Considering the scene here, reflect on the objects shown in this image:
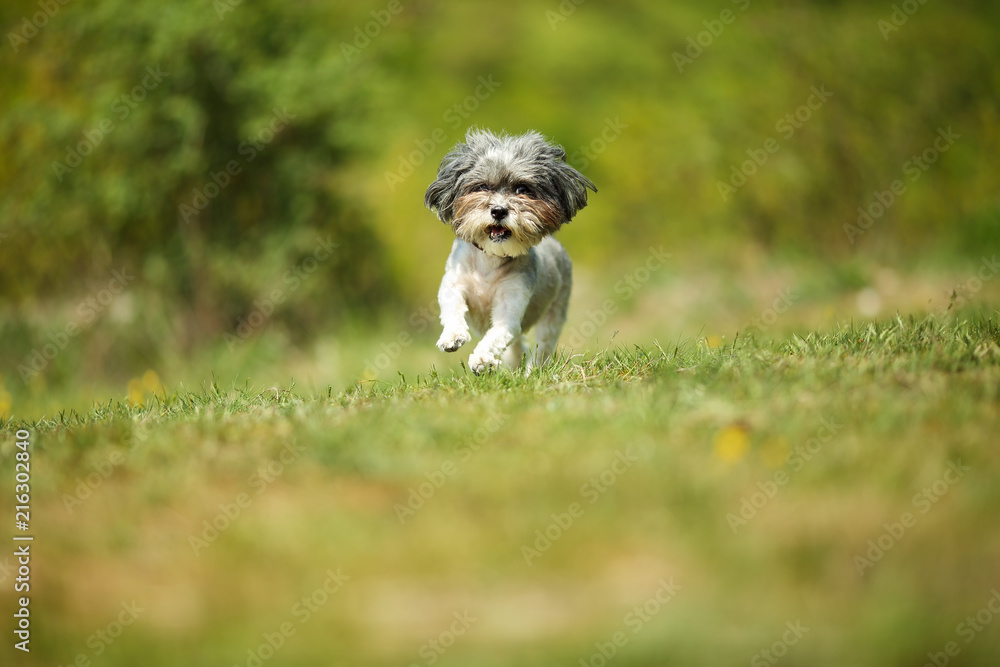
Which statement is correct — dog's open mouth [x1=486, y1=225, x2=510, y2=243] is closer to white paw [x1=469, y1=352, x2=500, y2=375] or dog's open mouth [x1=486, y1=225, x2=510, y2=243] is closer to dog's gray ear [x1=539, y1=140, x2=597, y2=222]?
dog's gray ear [x1=539, y1=140, x2=597, y2=222]

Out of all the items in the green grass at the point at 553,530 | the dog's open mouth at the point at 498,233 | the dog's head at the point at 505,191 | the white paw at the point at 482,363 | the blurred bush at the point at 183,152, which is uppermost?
the blurred bush at the point at 183,152

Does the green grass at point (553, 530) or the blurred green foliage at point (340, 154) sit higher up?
the blurred green foliage at point (340, 154)

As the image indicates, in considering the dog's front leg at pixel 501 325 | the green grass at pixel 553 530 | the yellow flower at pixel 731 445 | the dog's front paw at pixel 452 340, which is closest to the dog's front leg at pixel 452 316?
the dog's front paw at pixel 452 340

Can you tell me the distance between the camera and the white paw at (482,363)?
200 inches

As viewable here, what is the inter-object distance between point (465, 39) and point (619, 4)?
5798 millimetres

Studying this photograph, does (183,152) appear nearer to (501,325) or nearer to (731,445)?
(501,325)

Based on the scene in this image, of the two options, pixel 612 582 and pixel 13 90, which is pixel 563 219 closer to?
pixel 612 582

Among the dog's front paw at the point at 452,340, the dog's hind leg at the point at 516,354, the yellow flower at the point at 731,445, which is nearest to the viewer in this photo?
the yellow flower at the point at 731,445

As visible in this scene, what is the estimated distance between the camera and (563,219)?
5.77m

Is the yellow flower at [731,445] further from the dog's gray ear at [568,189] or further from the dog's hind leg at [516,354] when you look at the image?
the dog's hind leg at [516,354]

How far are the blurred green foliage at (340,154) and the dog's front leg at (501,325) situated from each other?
5675mm

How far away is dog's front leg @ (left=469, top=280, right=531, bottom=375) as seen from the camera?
511cm

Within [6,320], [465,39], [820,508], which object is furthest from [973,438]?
[465,39]

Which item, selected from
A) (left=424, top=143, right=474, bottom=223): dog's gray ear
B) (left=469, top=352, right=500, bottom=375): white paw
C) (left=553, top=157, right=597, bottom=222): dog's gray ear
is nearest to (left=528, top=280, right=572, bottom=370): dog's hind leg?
(left=553, top=157, right=597, bottom=222): dog's gray ear
